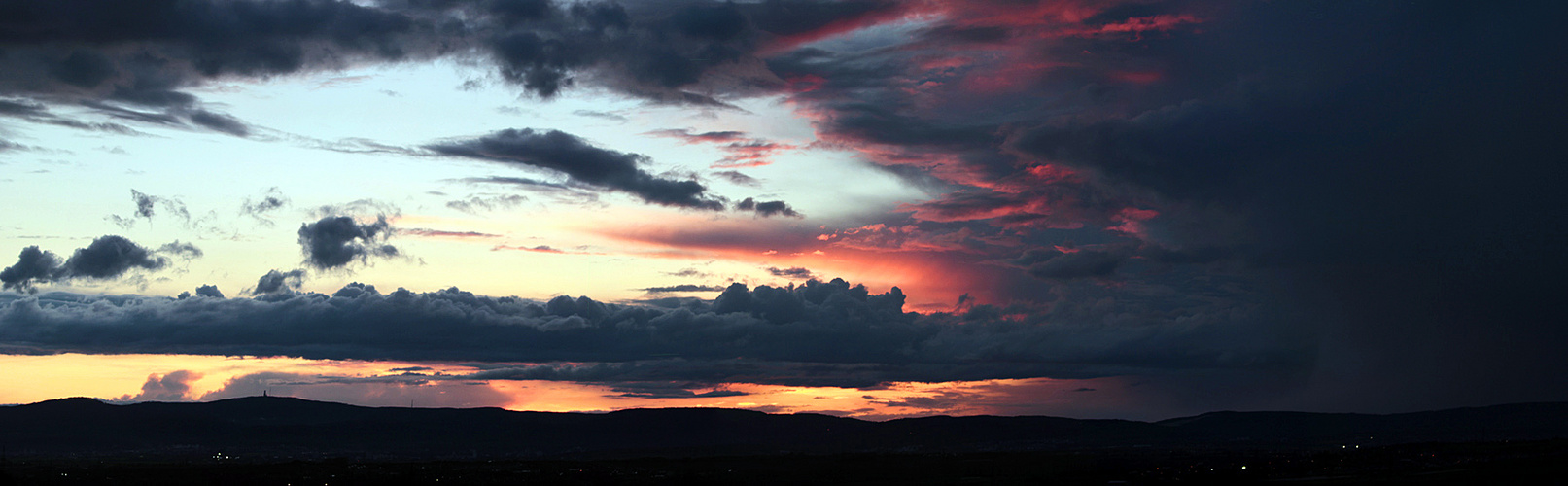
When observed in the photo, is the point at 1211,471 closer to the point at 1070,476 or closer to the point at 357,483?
the point at 1070,476

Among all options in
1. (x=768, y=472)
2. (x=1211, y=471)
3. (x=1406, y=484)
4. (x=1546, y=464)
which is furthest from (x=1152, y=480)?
(x=768, y=472)

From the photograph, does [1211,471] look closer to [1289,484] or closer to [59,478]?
[1289,484]

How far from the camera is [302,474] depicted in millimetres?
190625

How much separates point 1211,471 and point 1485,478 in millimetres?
39679

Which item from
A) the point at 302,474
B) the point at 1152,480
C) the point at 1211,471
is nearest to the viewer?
the point at 1152,480

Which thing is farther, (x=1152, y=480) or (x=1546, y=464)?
(x=1152, y=480)

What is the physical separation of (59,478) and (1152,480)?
162330 millimetres

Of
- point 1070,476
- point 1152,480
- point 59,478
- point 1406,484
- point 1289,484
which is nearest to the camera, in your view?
point 1406,484

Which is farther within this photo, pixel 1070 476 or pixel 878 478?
pixel 878 478

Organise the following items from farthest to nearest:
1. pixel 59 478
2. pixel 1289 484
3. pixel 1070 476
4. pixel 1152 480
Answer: pixel 59 478 < pixel 1070 476 < pixel 1152 480 < pixel 1289 484

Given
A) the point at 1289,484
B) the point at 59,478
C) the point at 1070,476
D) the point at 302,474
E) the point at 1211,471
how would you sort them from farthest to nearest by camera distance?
the point at 302,474, the point at 59,478, the point at 1070,476, the point at 1211,471, the point at 1289,484

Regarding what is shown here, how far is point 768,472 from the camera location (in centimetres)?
19662

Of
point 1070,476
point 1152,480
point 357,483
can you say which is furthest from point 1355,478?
point 357,483

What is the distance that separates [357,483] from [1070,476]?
339 ft
